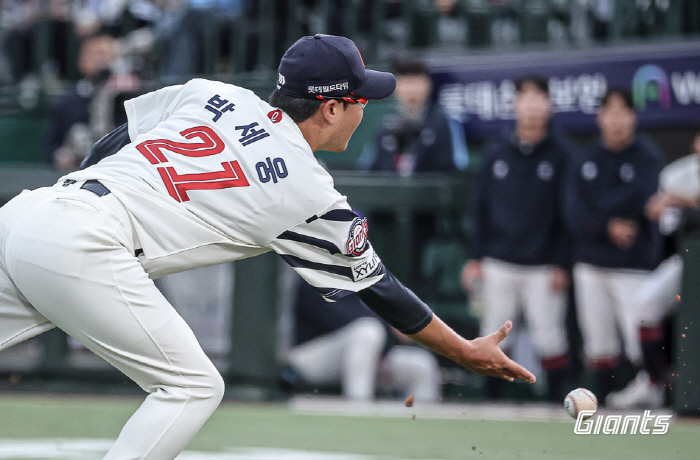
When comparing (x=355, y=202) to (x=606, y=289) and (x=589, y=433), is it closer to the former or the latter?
(x=606, y=289)

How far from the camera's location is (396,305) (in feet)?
11.5

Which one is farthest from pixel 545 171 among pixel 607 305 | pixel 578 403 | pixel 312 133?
pixel 312 133

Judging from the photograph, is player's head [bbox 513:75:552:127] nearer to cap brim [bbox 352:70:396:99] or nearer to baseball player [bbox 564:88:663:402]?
baseball player [bbox 564:88:663:402]

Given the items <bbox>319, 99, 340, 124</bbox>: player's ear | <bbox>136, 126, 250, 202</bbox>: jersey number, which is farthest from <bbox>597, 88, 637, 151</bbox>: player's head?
<bbox>136, 126, 250, 202</bbox>: jersey number

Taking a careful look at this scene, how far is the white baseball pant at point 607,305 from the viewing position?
7.29 metres

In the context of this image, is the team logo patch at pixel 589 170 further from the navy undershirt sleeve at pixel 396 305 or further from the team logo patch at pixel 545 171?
the navy undershirt sleeve at pixel 396 305

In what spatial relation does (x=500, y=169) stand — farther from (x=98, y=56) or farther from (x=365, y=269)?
(x=365, y=269)

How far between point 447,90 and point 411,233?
145 cm

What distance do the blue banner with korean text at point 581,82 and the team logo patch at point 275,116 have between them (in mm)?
5112

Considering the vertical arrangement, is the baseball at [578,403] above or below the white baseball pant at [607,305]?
above

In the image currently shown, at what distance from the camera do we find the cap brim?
3.48 metres

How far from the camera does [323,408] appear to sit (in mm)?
7020

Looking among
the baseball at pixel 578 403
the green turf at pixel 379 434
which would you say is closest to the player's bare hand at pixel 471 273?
the green turf at pixel 379 434

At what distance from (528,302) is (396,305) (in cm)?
427
